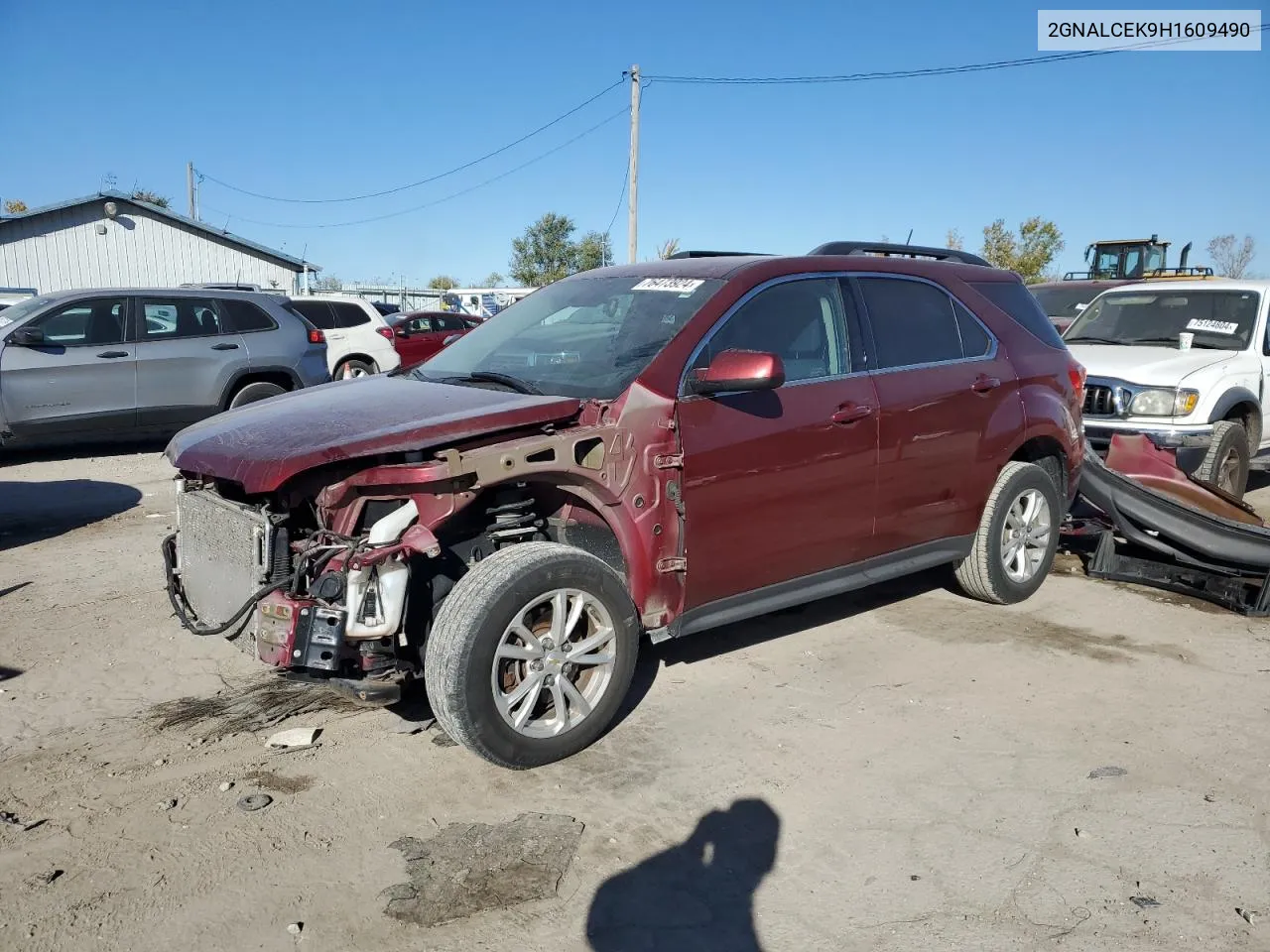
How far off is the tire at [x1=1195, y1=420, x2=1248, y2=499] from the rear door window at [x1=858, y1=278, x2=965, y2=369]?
351 cm

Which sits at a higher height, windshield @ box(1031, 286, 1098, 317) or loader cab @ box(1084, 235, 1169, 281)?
loader cab @ box(1084, 235, 1169, 281)

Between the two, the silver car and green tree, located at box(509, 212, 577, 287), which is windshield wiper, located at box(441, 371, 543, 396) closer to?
the silver car

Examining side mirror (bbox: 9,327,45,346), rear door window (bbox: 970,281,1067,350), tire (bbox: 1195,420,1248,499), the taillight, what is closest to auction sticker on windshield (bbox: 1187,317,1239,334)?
tire (bbox: 1195,420,1248,499)

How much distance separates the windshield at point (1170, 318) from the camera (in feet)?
27.8

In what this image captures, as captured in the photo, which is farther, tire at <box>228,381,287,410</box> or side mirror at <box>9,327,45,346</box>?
tire at <box>228,381,287,410</box>

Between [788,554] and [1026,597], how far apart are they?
226 centimetres

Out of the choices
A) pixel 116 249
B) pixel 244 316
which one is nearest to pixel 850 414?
pixel 244 316

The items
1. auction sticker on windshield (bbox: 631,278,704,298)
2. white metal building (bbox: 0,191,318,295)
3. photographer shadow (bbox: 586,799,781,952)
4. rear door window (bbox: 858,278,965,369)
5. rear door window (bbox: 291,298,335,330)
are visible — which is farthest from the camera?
white metal building (bbox: 0,191,318,295)

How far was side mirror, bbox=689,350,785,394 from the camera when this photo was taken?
387cm

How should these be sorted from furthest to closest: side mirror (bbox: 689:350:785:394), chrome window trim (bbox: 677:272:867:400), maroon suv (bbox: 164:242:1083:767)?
chrome window trim (bbox: 677:272:867:400), side mirror (bbox: 689:350:785:394), maroon suv (bbox: 164:242:1083:767)

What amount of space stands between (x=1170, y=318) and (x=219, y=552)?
8415mm

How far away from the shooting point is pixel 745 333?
432cm

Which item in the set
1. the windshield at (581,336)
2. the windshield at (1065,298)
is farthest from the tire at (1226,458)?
the windshield at (1065,298)

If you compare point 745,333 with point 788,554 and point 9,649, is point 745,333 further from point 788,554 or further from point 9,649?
point 9,649
